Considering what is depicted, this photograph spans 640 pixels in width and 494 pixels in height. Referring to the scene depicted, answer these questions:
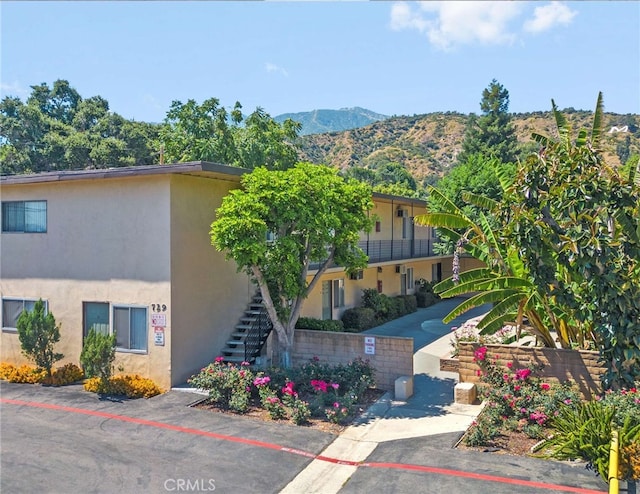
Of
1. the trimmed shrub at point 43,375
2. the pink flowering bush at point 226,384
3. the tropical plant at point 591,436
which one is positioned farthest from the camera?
the trimmed shrub at point 43,375

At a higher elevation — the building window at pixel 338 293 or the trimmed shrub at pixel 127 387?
the building window at pixel 338 293

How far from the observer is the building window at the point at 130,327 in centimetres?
1548

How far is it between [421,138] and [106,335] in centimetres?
9608

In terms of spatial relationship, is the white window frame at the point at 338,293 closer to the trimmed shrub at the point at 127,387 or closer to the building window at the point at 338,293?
the building window at the point at 338,293

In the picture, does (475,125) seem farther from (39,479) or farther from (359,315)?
(39,479)

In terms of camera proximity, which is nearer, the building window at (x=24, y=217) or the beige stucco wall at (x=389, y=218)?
the building window at (x=24, y=217)

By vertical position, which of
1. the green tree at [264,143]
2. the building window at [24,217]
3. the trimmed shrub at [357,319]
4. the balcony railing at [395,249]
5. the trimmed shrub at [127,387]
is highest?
the green tree at [264,143]

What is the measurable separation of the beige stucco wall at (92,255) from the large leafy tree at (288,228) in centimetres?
207

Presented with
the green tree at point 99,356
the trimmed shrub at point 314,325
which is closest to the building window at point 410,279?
the trimmed shrub at point 314,325

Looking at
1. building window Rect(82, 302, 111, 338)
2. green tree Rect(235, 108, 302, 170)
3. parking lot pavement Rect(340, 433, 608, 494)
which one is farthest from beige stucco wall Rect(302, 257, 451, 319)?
green tree Rect(235, 108, 302, 170)

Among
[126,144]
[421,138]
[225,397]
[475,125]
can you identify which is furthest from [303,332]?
[421,138]

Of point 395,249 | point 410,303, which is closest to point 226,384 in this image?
point 395,249

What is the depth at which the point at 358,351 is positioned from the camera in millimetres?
15531

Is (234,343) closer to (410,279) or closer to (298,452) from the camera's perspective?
(298,452)
